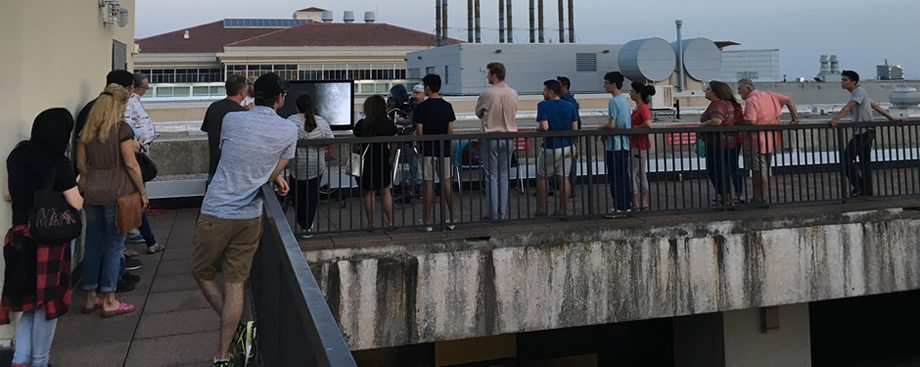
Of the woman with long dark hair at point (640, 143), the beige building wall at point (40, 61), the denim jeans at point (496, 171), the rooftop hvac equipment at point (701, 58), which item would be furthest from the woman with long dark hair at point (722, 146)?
the rooftop hvac equipment at point (701, 58)

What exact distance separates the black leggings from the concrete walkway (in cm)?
124

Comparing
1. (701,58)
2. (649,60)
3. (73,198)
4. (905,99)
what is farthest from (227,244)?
(701,58)

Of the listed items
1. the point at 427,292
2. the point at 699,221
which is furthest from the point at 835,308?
the point at 427,292

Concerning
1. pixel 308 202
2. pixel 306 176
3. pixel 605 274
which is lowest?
pixel 605 274

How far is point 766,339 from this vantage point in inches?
363

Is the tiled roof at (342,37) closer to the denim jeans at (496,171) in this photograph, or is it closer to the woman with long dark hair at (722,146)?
the woman with long dark hair at (722,146)

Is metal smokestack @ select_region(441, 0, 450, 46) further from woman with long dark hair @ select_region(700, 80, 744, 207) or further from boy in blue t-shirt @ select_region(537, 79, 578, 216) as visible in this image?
boy in blue t-shirt @ select_region(537, 79, 578, 216)

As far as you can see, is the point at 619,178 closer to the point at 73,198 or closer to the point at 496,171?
the point at 496,171

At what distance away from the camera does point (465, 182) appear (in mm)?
10648

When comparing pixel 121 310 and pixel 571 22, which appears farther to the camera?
pixel 571 22

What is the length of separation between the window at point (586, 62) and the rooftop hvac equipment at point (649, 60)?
3.77m

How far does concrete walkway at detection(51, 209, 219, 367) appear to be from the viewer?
4.40 meters

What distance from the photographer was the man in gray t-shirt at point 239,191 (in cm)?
384

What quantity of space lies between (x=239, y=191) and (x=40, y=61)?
2683mm
